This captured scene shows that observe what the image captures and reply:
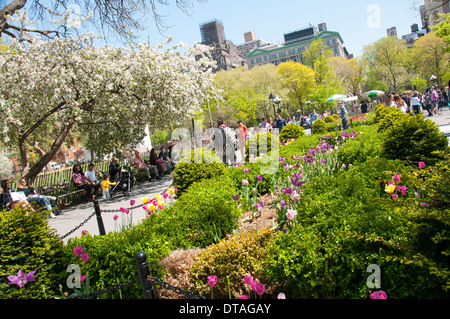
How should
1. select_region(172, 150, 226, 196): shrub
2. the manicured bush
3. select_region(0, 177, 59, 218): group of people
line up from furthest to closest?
the manicured bush < select_region(0, 177, 59, 218): group of people < select_region(172, 150, 226, 196): shrub

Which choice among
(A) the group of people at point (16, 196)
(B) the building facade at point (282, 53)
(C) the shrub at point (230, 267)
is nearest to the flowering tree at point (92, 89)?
(A) the group of people at point (16, 196)

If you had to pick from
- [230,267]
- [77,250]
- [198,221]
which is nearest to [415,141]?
[198,221]

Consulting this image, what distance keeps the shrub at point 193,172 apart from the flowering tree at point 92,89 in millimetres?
4578

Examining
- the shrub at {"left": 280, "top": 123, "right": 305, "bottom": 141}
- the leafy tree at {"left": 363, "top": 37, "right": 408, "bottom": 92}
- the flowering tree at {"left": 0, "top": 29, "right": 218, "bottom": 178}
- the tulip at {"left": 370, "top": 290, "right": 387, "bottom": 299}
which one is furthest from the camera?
the leafy tree at {"left": 363, "top": 37, "right": 408, "bottom": 92}

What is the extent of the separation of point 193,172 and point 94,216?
3747 mm

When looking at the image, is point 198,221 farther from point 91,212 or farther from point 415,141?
point 91,212

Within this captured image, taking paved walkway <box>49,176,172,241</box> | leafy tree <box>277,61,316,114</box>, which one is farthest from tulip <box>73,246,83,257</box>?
leafy tree <box>277,61,316,114</box>

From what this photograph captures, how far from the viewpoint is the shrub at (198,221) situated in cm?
392

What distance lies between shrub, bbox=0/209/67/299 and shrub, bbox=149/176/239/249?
113 cm

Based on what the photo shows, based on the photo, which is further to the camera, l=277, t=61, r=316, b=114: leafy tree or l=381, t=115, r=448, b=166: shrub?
l=277, t=61, r=316, b=114: leafy tree

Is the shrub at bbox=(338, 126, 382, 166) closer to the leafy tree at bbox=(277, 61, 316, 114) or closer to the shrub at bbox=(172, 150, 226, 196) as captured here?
the shrub at bbox=(172, 150, 226, 196)

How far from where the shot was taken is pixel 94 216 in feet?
29.5

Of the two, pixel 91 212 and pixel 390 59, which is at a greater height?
pixel 390 59

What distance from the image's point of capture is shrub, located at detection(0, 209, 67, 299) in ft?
9.88
